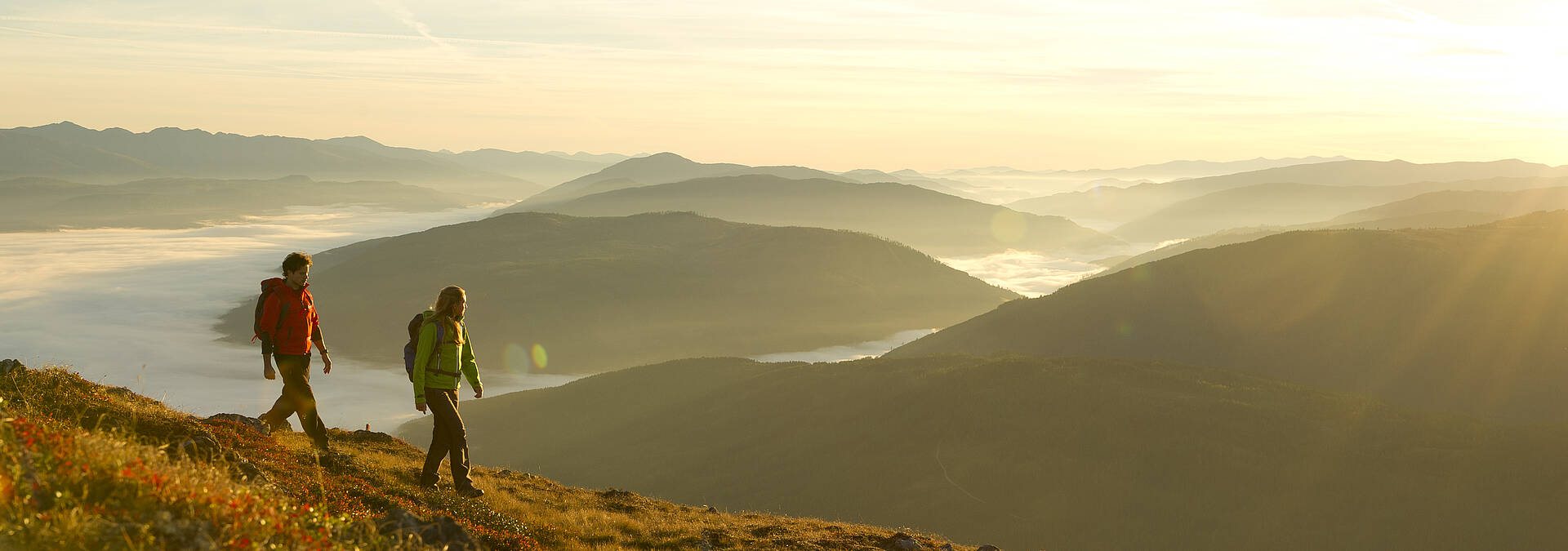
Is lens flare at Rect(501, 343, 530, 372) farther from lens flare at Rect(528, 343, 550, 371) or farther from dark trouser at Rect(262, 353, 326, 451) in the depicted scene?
dark trouser at Rect(262, 353, 326, 451)

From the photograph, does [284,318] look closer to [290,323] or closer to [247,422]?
[290,323]

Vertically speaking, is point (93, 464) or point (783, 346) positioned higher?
point (93, 464)

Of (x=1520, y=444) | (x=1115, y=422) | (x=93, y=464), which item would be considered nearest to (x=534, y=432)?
(x=1115, y=422)

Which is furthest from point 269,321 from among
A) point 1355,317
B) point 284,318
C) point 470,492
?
point 1355,317

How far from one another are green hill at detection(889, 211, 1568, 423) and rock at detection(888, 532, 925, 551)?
70188 mm

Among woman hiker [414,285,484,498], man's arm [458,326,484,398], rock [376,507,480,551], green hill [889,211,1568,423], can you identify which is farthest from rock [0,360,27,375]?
green hill [889,211,1568,423]

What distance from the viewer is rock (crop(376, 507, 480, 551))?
31.7 feet

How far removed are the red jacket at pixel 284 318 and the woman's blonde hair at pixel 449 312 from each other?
6.01 ft

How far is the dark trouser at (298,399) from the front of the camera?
13289mm

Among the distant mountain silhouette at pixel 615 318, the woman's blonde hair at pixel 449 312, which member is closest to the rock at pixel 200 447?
the woman's blonde hair at pixel 449 312

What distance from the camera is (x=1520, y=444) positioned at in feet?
161

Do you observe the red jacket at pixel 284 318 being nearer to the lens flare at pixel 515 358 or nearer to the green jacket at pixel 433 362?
the green jacket at pixel 433 362

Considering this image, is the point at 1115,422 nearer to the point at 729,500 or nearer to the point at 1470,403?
the point at 729,500

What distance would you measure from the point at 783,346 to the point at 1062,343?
68.5 m
